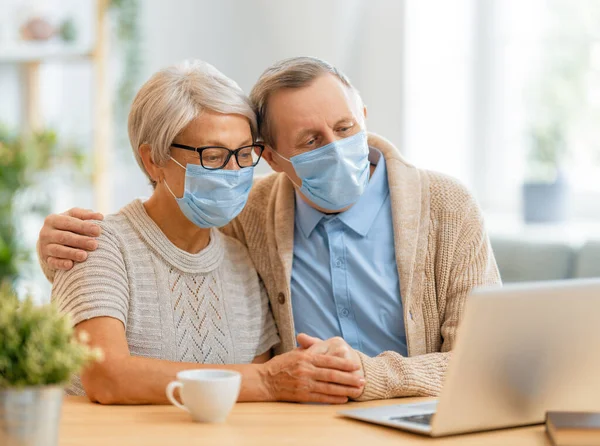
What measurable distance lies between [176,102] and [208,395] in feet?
2.15

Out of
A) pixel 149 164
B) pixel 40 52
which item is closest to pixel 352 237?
pixel 149 164

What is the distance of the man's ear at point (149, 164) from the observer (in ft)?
5.59

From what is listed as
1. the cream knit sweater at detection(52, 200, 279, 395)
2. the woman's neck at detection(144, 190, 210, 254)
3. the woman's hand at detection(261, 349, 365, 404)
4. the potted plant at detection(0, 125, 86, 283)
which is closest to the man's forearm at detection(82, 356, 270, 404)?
the woman's hand at detection(261, 349, 365, 404)

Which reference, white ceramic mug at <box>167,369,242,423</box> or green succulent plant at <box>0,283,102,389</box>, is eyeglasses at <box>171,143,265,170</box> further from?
green succulent plant at <box>0,283,102,389</box>

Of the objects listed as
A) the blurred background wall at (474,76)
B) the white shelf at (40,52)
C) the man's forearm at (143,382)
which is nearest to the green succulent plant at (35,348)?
the man's forearm at (143,382)

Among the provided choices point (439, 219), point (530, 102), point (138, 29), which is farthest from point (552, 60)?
point (138, 29)

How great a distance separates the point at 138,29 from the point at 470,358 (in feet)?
9.91

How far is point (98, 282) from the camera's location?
1.52m

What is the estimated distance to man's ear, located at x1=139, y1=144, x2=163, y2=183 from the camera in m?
1.70

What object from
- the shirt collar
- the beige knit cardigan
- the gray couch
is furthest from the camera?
the gray couch

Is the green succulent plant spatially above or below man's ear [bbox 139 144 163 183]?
below

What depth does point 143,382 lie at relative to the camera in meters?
1.39

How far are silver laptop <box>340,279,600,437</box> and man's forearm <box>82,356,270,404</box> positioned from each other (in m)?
0.27

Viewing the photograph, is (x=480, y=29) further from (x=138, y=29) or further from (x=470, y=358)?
(x=470, y=358)
